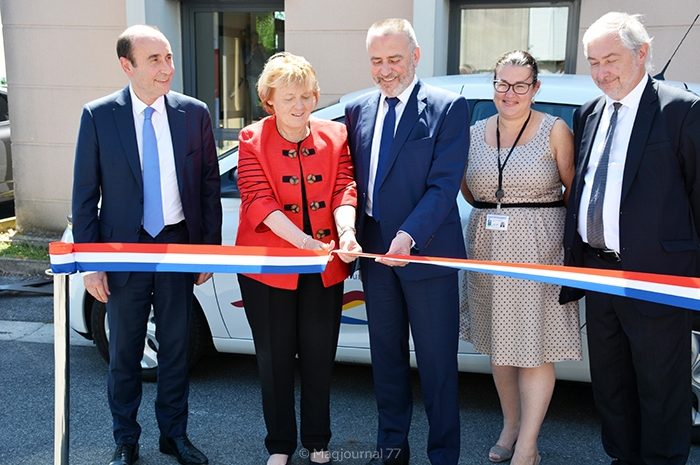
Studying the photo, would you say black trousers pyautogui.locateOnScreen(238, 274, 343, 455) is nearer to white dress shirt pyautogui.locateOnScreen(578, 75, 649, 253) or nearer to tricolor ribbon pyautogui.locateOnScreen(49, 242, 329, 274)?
tricolor ribbon pyautogui.locateOnScreen(49, 242, 329, 274)

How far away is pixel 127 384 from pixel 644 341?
2.25 metres

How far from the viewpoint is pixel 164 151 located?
3.46m

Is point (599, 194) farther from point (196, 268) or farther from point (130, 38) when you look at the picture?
point (130, 38)

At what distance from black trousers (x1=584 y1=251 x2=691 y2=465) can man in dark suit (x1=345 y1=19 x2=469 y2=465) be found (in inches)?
24.0

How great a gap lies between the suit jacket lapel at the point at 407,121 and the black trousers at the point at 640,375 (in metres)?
0.88

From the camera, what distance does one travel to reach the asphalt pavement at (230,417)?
382cm

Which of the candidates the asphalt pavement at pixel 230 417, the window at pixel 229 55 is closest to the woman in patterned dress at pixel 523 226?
the asphalt pavement at pixel 230 417

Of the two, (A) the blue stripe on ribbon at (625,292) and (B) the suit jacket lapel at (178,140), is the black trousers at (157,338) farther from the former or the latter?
(A) the blue stripe on ribbon at (625,292)

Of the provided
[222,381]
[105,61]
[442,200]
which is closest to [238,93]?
[105,61]

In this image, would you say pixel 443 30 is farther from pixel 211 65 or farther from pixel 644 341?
pixel 644 341

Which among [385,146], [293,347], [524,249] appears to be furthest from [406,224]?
Answer: [293,347]

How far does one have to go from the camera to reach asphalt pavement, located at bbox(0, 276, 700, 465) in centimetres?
382

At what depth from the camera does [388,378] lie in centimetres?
349

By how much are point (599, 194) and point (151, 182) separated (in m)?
1.88
